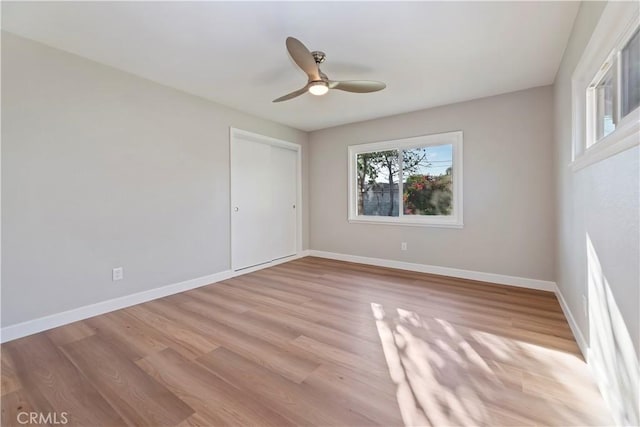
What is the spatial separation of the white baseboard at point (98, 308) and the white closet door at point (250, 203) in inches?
18.5

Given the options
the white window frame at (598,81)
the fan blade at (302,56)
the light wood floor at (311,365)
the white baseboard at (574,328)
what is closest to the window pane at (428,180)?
the light wood floor at (311,365)

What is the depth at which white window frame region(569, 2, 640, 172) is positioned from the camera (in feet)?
3.95

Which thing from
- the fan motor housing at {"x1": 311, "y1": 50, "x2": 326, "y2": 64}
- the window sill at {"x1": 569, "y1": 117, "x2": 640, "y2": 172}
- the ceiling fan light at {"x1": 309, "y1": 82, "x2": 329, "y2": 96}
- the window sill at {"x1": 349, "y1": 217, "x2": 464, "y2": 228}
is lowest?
the window sill at {"x1": 349, "y1": 217, "x2": 464, "y2": 228}

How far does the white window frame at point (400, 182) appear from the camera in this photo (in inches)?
146

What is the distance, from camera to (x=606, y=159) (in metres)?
1.38

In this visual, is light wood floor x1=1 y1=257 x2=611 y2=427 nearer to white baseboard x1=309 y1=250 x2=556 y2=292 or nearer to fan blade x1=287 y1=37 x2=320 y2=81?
white baseboard x1=309 y1=250 x2=556 y2=292

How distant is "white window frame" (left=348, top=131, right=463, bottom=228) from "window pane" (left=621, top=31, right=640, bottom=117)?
2.27 m

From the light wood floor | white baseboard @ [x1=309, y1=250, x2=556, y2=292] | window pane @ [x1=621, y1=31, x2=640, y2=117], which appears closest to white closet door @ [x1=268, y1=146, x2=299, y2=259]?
white baseboard @ [x1=309, y1=250, x2=556, y2=292]

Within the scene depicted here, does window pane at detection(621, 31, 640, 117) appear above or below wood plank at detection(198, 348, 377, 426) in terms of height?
above

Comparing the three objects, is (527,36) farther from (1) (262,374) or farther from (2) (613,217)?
(1) (262,374)

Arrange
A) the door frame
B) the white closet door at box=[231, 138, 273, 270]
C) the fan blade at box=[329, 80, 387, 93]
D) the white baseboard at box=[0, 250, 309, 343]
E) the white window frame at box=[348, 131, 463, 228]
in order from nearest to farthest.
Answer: the white baseboard at box=[0, 250, 309, 343]
the fan blade at box=[329, 80, 387, 93]
the white window frame at box=[348, 131, 463, 228]
the door frame
the white closet door at box=[231, 138, 273, 270]

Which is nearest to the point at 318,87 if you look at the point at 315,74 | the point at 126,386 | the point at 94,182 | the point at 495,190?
the point at 315,74

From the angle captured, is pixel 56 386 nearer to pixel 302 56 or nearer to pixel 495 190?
pixel 302 56

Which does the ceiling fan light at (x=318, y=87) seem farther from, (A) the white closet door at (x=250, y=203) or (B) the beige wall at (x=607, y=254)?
(A) the white closet door at (x=250, y=203)
